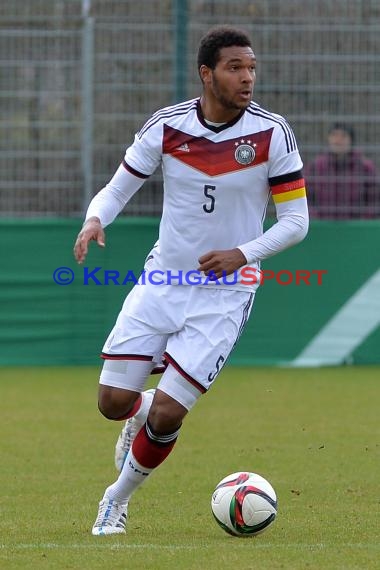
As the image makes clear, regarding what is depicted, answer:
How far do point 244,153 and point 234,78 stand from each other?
37 centimetres

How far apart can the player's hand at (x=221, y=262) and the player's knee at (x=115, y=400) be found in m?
0.73

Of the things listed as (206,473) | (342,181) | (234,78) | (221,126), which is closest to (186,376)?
(221,126)

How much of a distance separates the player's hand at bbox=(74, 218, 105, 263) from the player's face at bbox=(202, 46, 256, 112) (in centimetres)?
86

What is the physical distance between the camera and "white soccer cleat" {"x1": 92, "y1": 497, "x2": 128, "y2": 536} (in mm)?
6422

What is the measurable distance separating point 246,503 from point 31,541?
1019mm

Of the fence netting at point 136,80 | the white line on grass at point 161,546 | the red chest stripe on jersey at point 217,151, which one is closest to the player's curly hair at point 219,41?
the red chest stripe on jersey at point 217,151

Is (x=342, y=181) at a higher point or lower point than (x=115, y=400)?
lower

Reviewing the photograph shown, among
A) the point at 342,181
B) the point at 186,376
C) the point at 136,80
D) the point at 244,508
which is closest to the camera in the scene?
the point at 244,508

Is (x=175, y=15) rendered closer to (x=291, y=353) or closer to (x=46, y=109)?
(x=46, y=109)

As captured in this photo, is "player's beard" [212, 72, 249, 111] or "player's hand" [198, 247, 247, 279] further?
"player's beard" [212, 72, 249, 111]

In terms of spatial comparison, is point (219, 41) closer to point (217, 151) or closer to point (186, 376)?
point (217, 151)

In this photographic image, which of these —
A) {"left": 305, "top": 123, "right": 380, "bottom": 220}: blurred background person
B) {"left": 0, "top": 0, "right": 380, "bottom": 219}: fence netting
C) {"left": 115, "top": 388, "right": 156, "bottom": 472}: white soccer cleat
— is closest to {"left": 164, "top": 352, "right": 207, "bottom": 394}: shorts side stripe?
{"left": 115, "top": 388, "right": 156, "bottom": 472}: white soccer cleat

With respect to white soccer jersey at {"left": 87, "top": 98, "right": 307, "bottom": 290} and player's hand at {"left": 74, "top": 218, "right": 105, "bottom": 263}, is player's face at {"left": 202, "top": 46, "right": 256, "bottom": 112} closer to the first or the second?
white soccer jersey at {"left": 87, "top": 98, "right": 307, "bottom": 290}

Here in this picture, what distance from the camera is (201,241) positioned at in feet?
21.7
